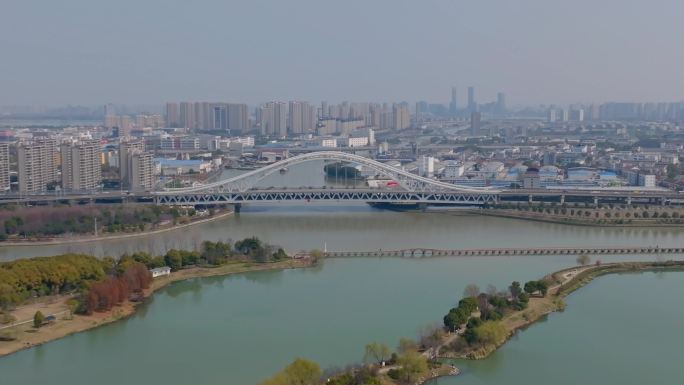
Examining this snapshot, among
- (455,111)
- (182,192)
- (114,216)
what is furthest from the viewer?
(455,111)

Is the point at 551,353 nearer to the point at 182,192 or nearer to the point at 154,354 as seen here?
the point at 154,354

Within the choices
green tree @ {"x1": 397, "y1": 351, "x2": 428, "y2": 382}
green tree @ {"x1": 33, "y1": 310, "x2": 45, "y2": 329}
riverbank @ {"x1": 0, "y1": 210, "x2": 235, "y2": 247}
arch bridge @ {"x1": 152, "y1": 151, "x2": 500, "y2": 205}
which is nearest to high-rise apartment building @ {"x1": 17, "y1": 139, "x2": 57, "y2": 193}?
arch bridge @ {"x1": 152, "y1": 151, "x2": 500, "y2": 205}

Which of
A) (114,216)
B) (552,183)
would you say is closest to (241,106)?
(552,183)

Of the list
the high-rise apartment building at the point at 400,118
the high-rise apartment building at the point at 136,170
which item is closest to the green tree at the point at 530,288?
the high-rise apartment building at the point at 136,170

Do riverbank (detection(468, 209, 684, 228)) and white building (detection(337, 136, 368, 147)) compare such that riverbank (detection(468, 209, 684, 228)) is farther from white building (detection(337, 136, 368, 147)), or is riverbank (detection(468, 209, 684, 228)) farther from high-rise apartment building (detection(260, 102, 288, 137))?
high-rise apartment building (detection(260, 102, 288, 137))

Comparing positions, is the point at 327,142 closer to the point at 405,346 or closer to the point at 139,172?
the point at 139,172

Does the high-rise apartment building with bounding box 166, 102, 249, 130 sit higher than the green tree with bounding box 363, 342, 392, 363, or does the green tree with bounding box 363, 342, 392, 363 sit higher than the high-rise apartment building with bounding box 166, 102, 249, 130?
the high-rise apartment building with bounding box 166, 102, 249, 130
